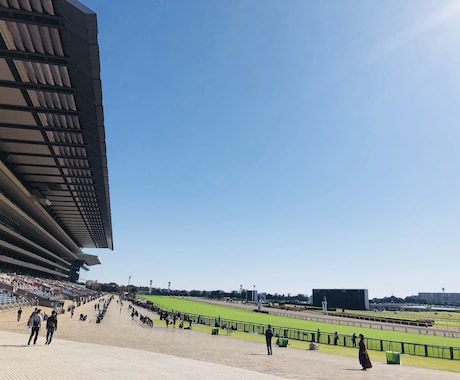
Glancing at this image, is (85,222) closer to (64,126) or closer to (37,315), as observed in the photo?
(64,126)

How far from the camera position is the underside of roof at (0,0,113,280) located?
14617mm

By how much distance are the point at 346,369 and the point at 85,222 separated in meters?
66.0

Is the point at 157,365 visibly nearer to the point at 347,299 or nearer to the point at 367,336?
the point at 367,336

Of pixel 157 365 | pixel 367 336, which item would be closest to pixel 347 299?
pixel 367 336

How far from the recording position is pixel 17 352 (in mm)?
12703

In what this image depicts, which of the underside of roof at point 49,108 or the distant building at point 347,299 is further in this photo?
the distant building at point 347,299

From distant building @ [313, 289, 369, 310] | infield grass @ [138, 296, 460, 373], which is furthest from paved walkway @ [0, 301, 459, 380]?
distant building @ [313, 289, 369, 310]

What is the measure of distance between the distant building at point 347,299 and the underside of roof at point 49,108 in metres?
62.0

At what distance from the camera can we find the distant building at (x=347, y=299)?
8281cm

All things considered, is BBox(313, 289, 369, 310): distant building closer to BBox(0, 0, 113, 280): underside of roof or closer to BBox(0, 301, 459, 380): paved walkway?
BBox(0, 0, 113, 280): underside of roof

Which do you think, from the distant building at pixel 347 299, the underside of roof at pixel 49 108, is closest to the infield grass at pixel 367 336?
the underside of roof at pixel 49 108

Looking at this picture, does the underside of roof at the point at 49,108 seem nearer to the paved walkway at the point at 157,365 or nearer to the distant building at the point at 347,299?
the paved walkway at the point at 157,365

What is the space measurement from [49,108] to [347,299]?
8133 cm

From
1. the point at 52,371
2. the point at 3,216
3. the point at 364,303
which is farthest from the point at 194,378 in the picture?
the point at 364,303
